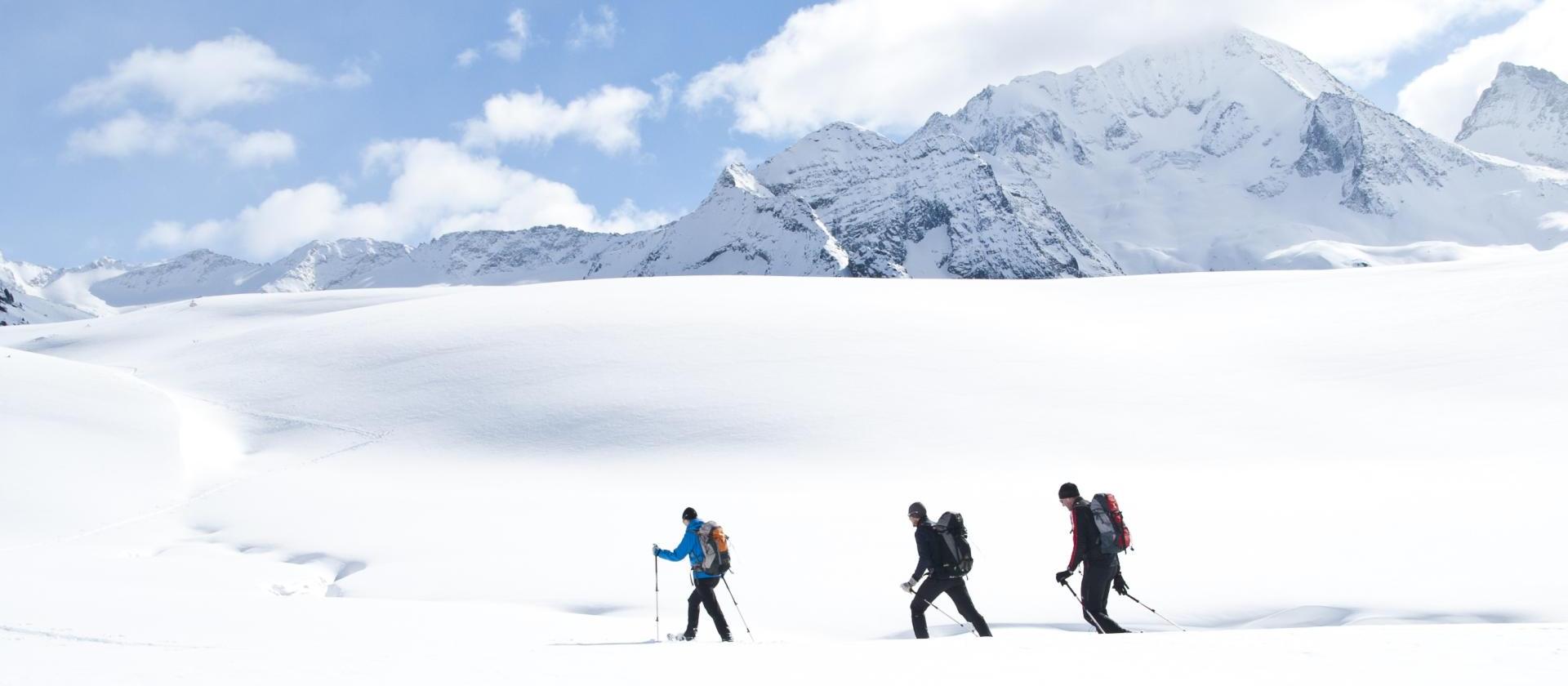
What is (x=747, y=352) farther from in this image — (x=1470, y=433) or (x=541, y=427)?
(x=1470, y=433)

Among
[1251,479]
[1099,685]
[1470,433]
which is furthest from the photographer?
[1470,433]

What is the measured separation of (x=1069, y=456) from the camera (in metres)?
20.2

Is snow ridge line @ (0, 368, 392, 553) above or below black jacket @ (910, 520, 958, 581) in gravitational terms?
above

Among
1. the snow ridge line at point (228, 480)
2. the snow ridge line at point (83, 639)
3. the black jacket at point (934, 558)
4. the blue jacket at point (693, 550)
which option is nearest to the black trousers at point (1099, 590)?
the black jacket at point (934, 558)

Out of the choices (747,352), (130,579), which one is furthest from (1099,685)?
(747,352)

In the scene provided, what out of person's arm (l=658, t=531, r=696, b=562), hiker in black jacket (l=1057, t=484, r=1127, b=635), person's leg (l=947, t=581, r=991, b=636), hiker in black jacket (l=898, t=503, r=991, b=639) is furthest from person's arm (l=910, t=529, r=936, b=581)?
person's arm (l=658, t=531, r=696, b=562)

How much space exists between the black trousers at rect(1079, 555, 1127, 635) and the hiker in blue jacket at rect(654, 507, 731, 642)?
364 centimetres

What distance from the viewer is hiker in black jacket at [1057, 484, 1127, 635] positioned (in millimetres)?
9867

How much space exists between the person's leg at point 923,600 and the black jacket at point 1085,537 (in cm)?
130

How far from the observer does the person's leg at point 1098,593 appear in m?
9.94

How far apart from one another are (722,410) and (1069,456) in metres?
7.83

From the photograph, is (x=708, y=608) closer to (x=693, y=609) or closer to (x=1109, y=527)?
(x=693, y=609)

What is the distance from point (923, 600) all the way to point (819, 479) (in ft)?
31.6

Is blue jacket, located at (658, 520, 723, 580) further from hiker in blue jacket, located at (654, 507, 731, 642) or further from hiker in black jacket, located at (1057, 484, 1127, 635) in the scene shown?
hiker in black jacket, located at (1057, 484, 1127, 635)
